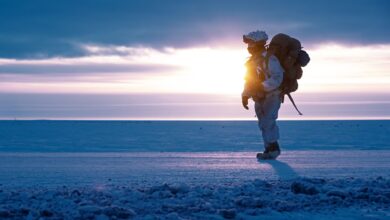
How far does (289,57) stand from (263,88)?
54 cm

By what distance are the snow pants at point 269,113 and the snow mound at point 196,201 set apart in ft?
10.0

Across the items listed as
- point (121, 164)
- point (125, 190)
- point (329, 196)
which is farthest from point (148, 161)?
point (329, 196)

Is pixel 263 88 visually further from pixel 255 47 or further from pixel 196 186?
pixel 196 186

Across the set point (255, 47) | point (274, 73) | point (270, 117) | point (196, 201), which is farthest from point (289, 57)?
point (196, 201)

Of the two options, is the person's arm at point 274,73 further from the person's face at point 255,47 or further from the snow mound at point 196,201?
the snow mound at point 196,201

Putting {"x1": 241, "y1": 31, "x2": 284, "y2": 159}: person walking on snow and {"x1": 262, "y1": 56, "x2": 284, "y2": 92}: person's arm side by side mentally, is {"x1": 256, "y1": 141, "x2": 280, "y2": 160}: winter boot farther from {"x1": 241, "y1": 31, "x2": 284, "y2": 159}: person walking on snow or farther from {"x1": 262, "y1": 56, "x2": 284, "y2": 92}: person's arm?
{"x1": 262, "y1": 56, "x2": 284, "y2": 92}: person's arm

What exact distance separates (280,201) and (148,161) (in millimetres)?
3897

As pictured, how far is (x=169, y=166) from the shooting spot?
8.30m

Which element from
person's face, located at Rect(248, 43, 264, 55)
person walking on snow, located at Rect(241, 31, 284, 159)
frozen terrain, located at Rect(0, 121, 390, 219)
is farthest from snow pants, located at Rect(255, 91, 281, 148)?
person's face, located at Rect(248, 43, 264, 55)

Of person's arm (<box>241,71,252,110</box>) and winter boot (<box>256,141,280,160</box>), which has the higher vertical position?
person's arm (<box>241,71,252,110</box>)

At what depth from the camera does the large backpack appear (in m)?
9.26

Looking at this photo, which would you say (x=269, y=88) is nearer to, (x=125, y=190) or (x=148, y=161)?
(x=148, y=161)

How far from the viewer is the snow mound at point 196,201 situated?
4.90 m

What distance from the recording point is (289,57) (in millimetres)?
9242
